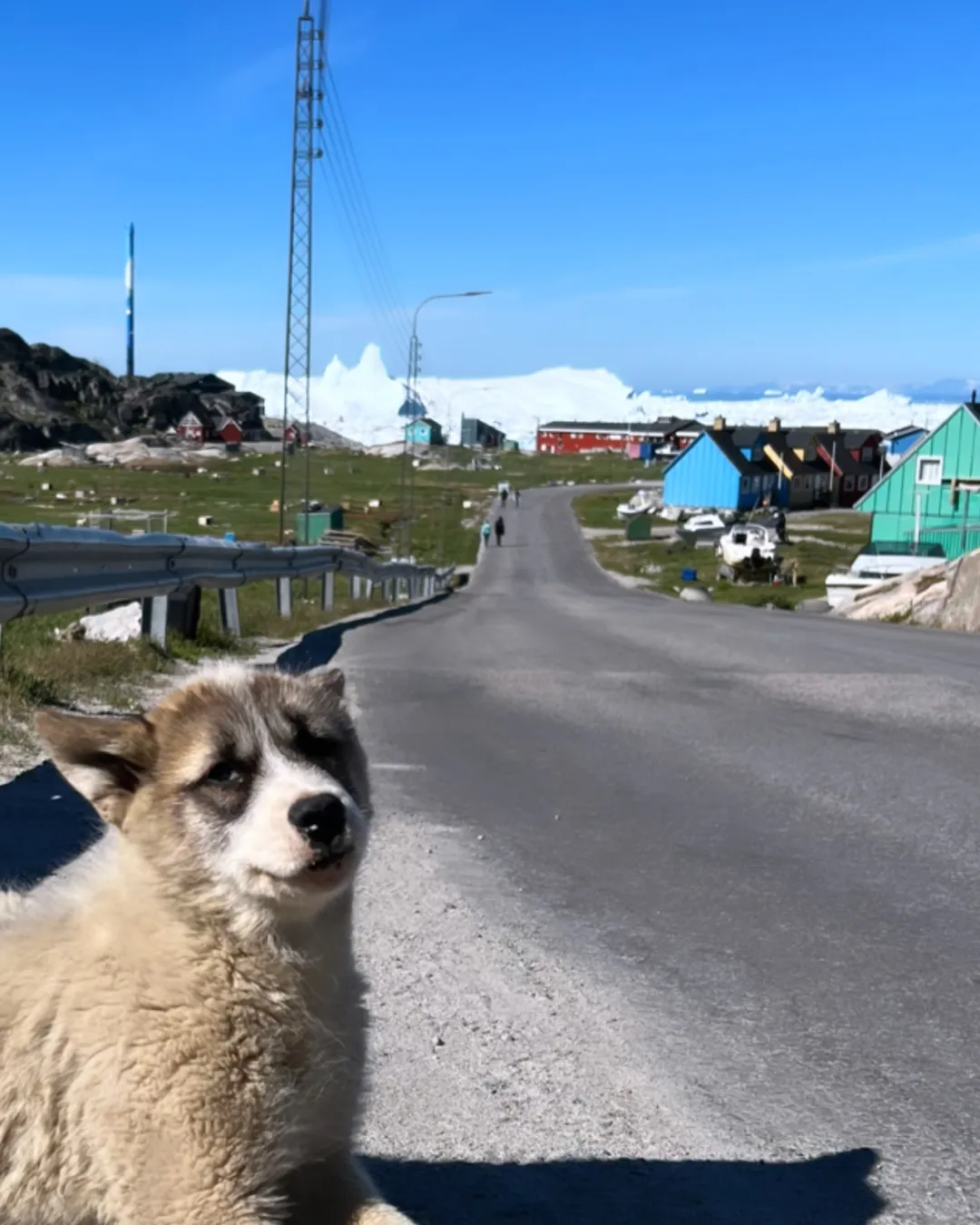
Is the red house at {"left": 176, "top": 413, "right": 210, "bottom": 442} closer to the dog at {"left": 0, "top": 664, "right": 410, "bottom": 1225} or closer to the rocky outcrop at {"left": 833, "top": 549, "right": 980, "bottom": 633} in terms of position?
the rocky outcrop at {"left": 833, "top": 549, "right": 980, "bottom": 633}

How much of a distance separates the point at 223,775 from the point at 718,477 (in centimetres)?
10676

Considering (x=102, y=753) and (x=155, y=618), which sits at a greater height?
(x=102, y=753)

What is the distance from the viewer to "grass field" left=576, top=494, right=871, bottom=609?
1964 inches

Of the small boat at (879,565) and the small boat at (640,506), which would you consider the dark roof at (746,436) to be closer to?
the small boat at (640,506)

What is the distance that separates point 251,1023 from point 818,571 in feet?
195

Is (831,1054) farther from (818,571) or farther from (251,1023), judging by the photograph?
(818,571)

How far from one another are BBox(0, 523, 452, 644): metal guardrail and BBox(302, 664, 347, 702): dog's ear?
15.1 feet

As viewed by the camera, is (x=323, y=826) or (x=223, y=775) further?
(x=223, y=775)

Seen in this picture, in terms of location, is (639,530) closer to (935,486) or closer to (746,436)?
(935,486)

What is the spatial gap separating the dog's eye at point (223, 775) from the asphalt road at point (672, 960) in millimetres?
1087

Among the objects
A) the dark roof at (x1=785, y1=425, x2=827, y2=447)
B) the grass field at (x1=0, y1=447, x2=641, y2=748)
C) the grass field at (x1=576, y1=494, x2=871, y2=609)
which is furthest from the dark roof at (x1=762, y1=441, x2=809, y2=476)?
the grass field at (x1=0, y1=447, x2=641, y2=748)

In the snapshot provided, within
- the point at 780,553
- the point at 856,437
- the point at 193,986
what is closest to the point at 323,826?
the point at 193,986

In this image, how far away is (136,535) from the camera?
11625 mm

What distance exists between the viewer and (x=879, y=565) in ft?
158
